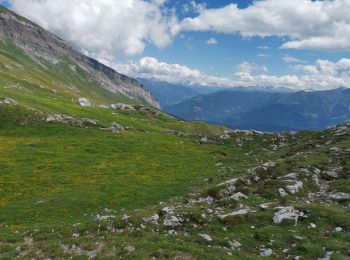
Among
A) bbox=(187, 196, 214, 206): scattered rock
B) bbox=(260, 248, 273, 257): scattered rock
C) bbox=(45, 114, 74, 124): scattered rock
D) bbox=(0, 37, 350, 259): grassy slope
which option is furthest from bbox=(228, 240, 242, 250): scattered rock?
bbox=(45, 114, 74, 124): scattered rock

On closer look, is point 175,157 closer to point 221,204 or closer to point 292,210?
point 221,204

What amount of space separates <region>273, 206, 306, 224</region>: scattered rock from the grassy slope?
0.68 m

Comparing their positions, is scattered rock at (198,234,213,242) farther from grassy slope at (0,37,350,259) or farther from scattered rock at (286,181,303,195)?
scattered rock at (286,181,303,195)

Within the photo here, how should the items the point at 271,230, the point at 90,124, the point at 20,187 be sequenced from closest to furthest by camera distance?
the point at 271,230 < the point at 20,187 < the point at 90,124

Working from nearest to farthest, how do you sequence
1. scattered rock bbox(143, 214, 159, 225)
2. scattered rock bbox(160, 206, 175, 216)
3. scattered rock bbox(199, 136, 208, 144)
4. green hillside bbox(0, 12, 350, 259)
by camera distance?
1. green hillside bbox(0, 12, 350, 259)
2. scattered rock bbox(143, 214, 159, 225)
3. scattered rock bbox(160, 206, 175, 216)
4. scattered rock bbox(199, 136, 208, 144)

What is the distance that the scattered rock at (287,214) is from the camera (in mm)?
29533

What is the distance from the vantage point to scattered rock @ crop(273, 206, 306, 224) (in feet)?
96.9

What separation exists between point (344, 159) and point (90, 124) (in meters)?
68.4

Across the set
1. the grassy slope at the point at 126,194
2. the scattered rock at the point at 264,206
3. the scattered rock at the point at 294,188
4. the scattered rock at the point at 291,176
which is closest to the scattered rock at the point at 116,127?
the grassy slope at the point at 126,194

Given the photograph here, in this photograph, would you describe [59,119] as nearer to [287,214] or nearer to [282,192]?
[282,192]

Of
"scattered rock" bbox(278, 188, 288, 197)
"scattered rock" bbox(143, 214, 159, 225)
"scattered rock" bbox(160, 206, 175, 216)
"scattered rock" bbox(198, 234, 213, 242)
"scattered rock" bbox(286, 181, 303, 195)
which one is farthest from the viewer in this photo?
"scattered rock" bbox(286, 181, 303, 195)

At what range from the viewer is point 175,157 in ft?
238

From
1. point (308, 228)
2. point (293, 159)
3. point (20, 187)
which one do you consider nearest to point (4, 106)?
point (20, 187)

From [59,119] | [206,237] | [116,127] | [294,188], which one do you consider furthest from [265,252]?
[116,127]
